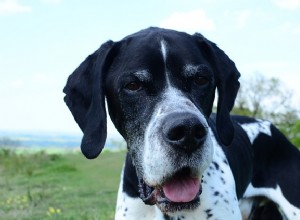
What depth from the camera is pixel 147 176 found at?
3764 mm

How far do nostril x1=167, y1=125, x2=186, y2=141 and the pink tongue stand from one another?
0.43 meters

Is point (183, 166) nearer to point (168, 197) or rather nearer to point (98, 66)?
point (168, 197)

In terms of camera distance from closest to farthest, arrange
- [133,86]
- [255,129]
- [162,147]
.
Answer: [162,147], [133,86], [255,129]

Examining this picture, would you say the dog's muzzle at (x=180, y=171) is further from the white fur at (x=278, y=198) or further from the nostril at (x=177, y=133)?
the white fur at (x=278, y=198)

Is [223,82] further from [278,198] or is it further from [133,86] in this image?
[278,198]

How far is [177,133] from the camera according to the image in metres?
3.38

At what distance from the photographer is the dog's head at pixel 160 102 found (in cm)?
349

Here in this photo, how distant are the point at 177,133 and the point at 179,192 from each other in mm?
533

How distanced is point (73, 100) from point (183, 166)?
50.2 inches

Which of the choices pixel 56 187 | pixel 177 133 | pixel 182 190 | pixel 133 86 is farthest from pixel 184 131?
pixel 56 187

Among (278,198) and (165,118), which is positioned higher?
(165,118)

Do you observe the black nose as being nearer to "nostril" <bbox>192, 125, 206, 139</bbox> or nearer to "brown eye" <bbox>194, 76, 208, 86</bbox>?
"nostril" <bbox>192, 125, 206, 139</bbox>

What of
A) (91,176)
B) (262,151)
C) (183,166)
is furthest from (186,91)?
(91,176)

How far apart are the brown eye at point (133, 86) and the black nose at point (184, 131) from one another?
506 millimetres
